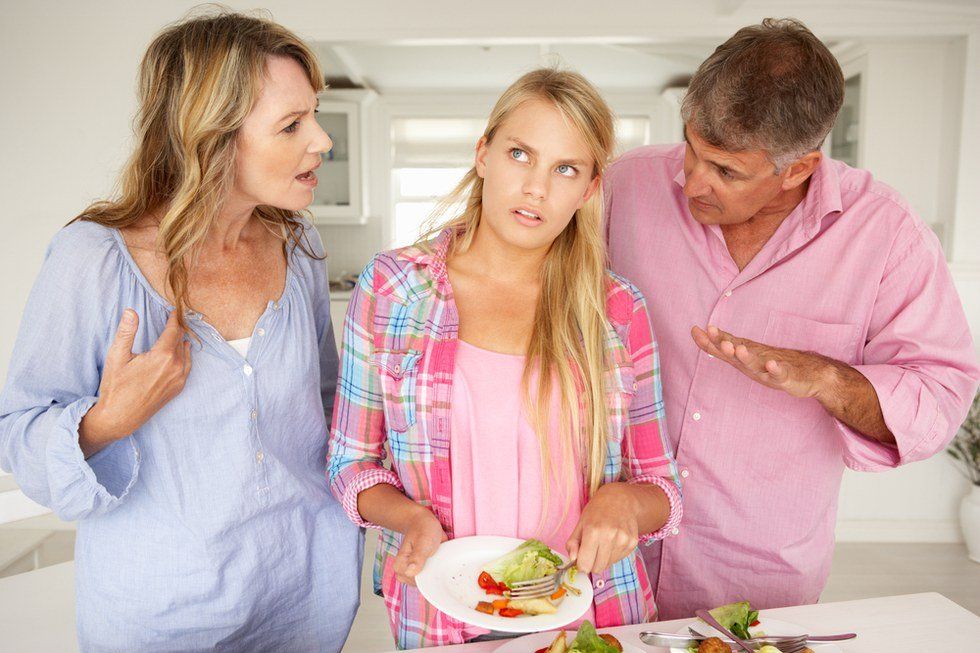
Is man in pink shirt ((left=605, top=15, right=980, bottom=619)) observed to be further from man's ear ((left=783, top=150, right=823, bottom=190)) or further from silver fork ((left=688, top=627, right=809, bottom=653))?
silver fork ((left=688, top=627, right=809, bottom=653))

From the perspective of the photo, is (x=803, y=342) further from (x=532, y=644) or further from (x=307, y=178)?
(x=307, y=178)

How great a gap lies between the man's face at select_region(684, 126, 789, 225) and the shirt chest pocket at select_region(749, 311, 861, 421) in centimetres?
25

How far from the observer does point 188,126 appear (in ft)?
4.42

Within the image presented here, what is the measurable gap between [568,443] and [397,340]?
1.23 feet

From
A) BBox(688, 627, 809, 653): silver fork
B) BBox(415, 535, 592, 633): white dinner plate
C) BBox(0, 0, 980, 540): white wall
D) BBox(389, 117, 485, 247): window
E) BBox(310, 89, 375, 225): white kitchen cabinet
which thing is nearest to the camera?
BBox(415, 535, 592, 633): white dinner plate

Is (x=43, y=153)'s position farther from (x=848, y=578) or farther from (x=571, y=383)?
(x=848, y=578)

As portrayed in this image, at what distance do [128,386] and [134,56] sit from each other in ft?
10.9

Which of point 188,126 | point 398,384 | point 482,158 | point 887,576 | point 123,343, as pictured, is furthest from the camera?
point 887,576

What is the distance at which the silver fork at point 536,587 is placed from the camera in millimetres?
1164

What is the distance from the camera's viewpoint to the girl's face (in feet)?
4.76

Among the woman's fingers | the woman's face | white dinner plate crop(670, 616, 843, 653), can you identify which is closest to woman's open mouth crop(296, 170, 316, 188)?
the woman's face

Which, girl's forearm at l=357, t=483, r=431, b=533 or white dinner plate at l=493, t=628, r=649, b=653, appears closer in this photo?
white dinner plate at l=493, t=628, r=649, b=653

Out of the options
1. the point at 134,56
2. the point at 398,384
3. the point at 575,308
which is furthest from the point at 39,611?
the point at 134,56

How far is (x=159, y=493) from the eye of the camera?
1385mm
